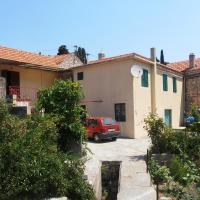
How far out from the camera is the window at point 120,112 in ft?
85.2

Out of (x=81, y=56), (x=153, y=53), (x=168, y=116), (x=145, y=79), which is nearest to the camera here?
(x=145, y=79)

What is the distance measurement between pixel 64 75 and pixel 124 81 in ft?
18.7

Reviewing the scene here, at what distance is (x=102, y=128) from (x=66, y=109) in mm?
7629

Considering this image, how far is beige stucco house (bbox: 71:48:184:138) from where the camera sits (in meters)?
25.6

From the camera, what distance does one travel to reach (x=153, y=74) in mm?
28062

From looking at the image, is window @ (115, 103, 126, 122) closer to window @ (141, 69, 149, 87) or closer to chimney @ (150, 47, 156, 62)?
window @ (141, 69, 149, 87)

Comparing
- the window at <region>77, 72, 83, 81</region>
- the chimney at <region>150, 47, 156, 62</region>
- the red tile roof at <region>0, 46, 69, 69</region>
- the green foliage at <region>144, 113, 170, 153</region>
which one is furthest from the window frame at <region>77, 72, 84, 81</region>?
Result: the green foliage at <region>144, 113, 170, 153</region>

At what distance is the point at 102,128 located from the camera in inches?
891

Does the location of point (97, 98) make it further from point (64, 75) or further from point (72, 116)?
point (72, 116)

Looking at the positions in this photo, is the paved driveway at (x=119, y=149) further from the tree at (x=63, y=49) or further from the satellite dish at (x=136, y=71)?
the tree at (x=63, y=49)

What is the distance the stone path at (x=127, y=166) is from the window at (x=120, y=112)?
6.40 ft

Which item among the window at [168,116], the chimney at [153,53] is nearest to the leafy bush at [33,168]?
the chimney at [153,53]

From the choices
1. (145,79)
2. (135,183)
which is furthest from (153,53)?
(135,183)

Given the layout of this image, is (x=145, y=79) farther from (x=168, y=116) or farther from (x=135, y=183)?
(x=135, y=183)
